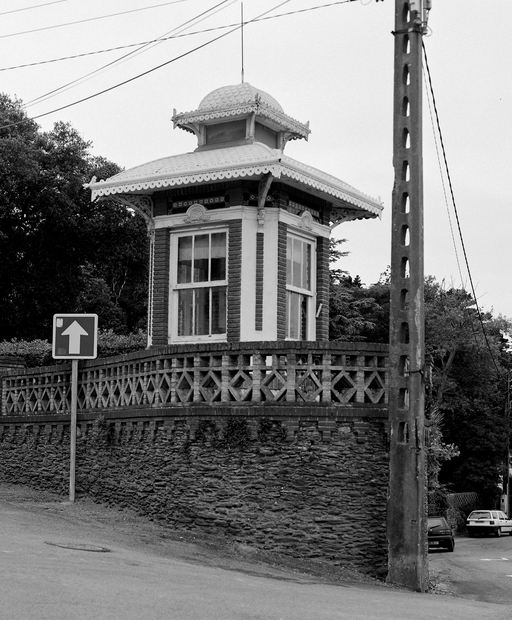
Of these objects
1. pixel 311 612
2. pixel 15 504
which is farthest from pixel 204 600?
pixel 15 504

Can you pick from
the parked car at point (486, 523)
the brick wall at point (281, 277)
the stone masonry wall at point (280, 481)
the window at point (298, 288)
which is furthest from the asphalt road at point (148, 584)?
the parked car at point (486, 523)

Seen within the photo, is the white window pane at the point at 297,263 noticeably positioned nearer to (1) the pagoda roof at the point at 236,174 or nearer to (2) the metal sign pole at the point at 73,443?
(1) the pagoda roof at the point at 236,174

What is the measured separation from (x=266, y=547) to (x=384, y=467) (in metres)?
2.04

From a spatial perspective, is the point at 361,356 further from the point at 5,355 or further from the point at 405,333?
the point at 5,355

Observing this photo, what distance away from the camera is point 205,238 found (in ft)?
59.2

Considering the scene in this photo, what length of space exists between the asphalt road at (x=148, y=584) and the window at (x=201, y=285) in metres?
4.05

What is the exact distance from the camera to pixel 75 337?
16812 mm

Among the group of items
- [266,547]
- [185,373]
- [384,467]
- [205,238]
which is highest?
[205,238]

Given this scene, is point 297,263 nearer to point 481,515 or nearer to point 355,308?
point 355,308

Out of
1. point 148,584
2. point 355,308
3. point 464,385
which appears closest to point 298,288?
point 148,584

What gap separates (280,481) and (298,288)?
5.08 metres

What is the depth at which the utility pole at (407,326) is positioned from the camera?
13805 millimetres

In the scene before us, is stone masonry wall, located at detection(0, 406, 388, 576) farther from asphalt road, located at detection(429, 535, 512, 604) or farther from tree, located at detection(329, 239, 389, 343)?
tree, located at detection(329, 239, 389, 343)

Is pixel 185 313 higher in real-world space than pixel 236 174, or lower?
lower
